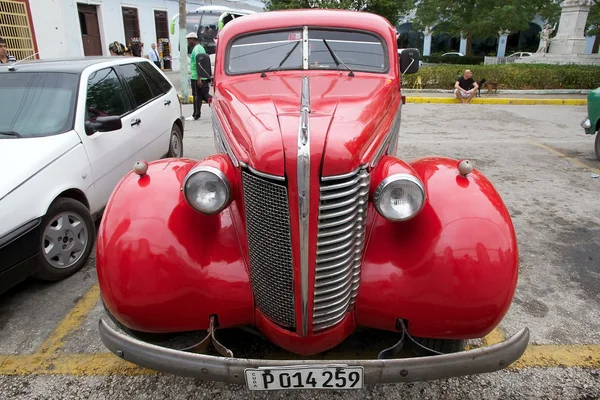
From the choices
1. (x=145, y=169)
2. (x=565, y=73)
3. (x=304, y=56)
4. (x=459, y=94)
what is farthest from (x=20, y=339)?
(x=565, y=73)

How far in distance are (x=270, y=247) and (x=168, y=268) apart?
1.78 feet

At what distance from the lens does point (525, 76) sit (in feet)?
51.9

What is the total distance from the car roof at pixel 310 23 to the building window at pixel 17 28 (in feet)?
49.2

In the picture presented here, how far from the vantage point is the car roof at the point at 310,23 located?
3.95 meters

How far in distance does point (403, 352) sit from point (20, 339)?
257 centimetres

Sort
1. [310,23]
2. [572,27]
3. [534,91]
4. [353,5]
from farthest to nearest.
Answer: [353,5], [572,27], [534,91], [310,23]

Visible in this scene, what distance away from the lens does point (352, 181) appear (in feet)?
6.66

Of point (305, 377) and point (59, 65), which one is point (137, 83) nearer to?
point (59, 65)

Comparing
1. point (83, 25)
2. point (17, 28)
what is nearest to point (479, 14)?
point (83, 25)

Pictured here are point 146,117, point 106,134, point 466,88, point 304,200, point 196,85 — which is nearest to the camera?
point 304,200

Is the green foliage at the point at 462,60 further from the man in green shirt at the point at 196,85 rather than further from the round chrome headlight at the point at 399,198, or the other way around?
the round chrome headlight at the point at 399,198

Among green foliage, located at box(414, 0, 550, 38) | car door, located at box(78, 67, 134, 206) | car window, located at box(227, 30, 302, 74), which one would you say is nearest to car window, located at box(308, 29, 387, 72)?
car window, located at box(227, 30, 302, 74)

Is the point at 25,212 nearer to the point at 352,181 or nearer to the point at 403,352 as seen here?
the point at 352,181

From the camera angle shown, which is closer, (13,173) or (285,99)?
(285,99)
